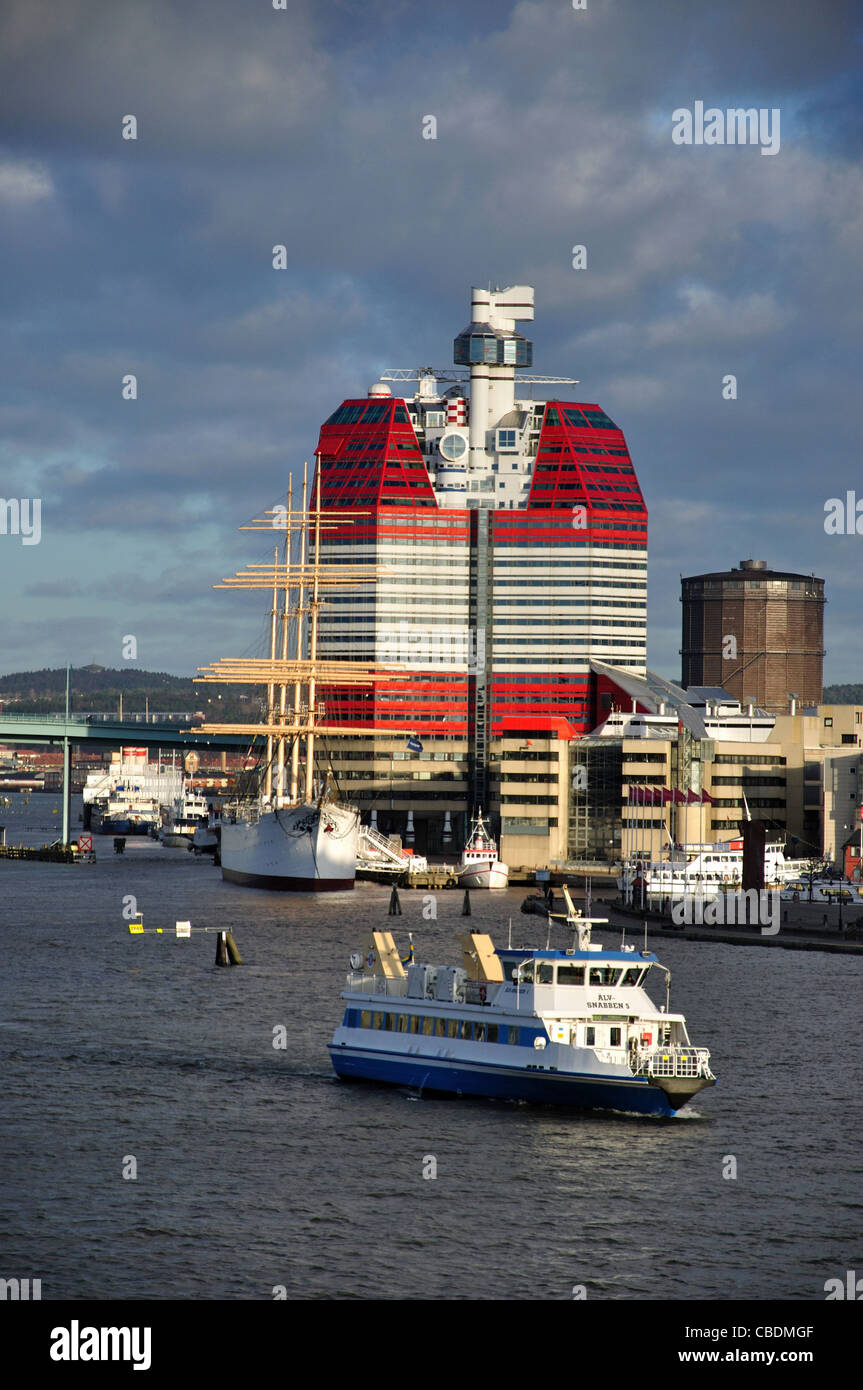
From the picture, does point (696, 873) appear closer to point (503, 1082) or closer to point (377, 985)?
point (377, 985)

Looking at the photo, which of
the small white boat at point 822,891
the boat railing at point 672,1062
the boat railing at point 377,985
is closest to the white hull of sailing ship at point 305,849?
the small white boat at point 822,891

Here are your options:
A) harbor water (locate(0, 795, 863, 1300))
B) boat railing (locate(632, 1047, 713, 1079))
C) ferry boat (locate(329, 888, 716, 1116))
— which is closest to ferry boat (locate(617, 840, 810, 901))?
harbor water (locate(0, 795, 863, 1300))

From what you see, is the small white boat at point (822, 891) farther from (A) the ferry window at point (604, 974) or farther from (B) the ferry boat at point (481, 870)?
(A) the ferry window at point (604, 974)

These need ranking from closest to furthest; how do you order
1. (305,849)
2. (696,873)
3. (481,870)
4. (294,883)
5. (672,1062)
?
1. (672,1062)
2. (696,873)
3. (305,849)
4. (294,883)
5. (481,870)

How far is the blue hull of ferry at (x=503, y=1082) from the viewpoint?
5672 cm

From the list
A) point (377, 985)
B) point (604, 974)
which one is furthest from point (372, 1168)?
point (377, 985)

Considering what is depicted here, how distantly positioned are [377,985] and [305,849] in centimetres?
9829

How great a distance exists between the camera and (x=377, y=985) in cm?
6406

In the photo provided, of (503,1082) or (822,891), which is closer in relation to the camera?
(503,1082)

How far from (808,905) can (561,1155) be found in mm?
94468

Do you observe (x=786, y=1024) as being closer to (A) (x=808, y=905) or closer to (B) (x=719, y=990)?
(B) (x=719, y=990)

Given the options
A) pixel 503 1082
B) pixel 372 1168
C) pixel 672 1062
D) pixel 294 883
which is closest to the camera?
pixel 372 1168

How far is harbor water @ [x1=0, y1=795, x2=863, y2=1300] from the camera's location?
1677 inches

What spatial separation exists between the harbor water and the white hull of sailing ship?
248 ft
